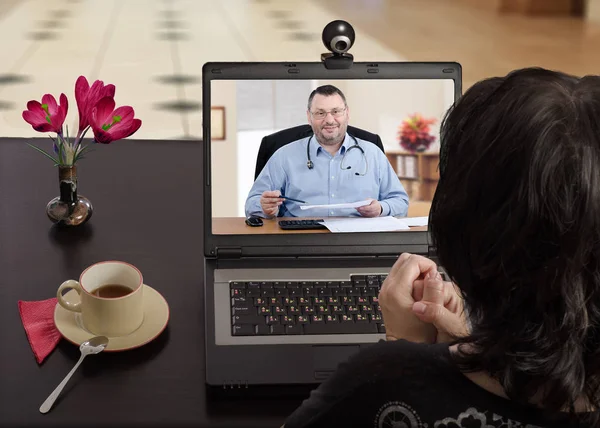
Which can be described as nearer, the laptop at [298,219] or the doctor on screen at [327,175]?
the laptop at [298,219]

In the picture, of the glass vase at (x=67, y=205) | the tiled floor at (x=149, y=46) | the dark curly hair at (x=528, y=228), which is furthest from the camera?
the tiled floor at (x=149, y=46)

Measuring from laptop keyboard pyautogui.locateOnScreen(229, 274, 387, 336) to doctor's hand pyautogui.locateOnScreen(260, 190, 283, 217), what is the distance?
161mm

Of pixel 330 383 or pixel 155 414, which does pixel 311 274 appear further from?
pixel 330 383

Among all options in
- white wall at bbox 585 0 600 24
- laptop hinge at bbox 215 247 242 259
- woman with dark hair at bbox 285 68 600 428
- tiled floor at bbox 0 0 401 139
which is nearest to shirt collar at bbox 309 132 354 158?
laptop hinge at bbox 215 247 242 259

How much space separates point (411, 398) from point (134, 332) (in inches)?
20.5

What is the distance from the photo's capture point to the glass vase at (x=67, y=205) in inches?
57.5

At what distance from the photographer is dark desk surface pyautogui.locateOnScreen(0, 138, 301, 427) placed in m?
1.04

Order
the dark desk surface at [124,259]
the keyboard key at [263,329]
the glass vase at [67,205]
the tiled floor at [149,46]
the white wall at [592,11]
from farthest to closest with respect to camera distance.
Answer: the white wall at [592,11]
the tiled floor at [149,46]
the glass vase at [67,205]
the keyboard key at [263,329]
the dark desk surface at [124,259]

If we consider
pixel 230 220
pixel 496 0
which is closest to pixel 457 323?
pixel 230 220

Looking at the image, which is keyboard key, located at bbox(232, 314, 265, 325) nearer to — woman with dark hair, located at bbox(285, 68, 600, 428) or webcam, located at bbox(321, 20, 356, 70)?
woman with dark hair, located at bbox(285, 68, 600, 428)

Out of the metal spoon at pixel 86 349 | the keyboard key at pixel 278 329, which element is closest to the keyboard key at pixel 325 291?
the keyboard key at pixel 278 329

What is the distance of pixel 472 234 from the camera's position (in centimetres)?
75

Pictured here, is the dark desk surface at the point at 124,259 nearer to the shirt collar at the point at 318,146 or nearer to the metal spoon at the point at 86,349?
the metal spoon at the point at 86,349

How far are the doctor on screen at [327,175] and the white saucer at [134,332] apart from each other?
22 cm
